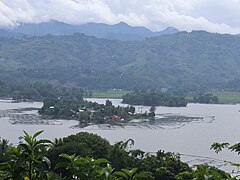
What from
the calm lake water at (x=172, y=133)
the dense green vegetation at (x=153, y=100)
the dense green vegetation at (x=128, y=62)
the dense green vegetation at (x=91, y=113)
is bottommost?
the calm lake water at (x=172, y=133)

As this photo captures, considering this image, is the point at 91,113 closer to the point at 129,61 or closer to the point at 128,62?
the point at 128,62

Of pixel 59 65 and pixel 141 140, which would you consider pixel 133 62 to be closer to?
pixel 59 65

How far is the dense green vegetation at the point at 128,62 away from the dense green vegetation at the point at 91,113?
39893mm

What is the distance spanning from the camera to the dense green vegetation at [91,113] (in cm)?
4694

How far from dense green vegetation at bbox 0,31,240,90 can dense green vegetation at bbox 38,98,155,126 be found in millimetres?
39893

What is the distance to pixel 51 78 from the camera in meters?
100

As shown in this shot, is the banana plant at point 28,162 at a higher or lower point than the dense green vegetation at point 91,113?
higher

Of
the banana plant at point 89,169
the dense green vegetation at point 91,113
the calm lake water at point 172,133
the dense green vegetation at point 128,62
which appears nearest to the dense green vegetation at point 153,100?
the dense green vegetation at point 91,113

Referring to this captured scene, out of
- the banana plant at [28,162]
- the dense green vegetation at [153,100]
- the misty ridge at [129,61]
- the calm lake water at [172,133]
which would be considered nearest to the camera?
the banana plant at [28,162]

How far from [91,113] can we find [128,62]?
86199mm

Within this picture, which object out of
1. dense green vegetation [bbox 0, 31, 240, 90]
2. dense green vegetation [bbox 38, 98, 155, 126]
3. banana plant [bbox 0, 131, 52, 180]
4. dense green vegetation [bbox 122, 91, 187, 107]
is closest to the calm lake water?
dense green vegetation [bbox 38, 98, 155, 126]

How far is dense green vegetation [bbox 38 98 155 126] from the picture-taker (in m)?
46.9

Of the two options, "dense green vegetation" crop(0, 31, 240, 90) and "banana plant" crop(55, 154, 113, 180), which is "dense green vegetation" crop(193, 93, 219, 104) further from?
"banana plant" crop(55, 154, 113, 180)

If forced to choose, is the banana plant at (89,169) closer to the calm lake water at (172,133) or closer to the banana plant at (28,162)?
the banana plant at (28,162)
